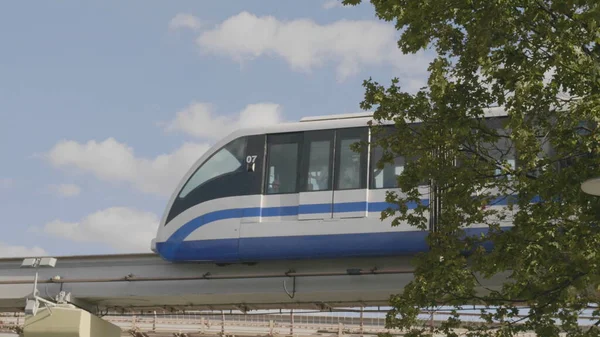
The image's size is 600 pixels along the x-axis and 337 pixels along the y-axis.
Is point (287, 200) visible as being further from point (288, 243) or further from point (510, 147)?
point (510, 147)

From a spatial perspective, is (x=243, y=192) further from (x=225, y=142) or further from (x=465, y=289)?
(x=465, y=289)

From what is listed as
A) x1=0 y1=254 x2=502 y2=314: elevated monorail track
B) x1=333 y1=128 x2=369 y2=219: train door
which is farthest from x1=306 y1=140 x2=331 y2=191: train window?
x1=0 y1=254 x2=502 y2=314: elevated monorail track

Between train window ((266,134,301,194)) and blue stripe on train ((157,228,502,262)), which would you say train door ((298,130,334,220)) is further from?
blue stripe on train ((157,228,502,262))

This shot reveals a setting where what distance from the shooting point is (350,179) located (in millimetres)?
21594

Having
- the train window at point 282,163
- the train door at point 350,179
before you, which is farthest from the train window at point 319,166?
the train window at point 282,163

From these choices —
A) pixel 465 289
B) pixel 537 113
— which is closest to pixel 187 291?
pixel 465 289

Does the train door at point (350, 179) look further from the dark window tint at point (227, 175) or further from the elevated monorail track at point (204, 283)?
the dark window tint at point (227, 175)

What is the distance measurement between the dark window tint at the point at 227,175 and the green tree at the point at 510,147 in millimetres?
7220

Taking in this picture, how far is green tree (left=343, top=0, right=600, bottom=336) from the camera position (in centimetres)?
1298

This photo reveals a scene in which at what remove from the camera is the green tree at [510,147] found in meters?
13.0

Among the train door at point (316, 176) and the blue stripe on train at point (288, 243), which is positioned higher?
the train door at point (316, 176)

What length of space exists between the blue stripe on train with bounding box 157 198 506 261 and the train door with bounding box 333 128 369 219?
0.11 feet

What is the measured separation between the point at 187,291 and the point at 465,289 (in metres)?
10.4

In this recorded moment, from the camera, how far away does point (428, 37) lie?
14.6 meters
